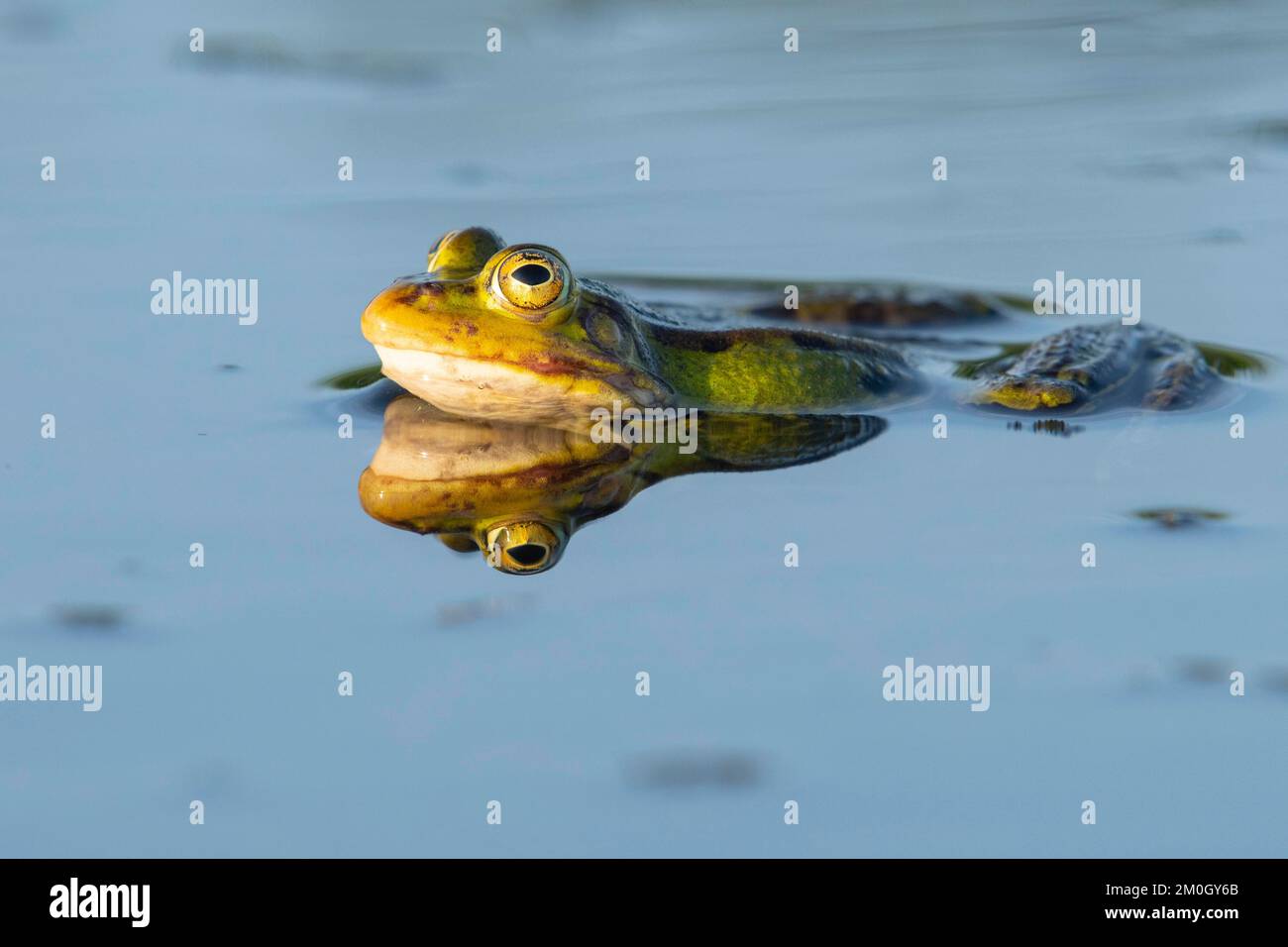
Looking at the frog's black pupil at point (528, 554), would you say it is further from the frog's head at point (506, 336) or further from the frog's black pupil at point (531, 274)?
the frog's black pupil at point (531, 274)

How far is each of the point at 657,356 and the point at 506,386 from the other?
86cm

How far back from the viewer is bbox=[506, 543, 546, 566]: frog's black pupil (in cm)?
591

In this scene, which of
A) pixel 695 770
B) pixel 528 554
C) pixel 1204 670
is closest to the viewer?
pixel 695 770

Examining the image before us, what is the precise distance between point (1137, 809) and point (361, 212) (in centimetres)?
740

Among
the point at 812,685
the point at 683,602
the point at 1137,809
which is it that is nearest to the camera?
the point at 1137,809

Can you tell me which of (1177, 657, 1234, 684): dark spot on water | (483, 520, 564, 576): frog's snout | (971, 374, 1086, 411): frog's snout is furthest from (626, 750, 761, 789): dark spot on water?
(971, 374, 1086, 411): frog's snout

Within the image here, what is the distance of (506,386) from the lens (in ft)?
23.8

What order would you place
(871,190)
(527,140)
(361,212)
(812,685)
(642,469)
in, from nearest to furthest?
1. (812,685)
2. (642,469)
3. (361,212)
4. (871,190)
5. (527,140)

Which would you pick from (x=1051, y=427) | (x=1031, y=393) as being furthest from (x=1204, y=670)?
(x=1031, y=393)

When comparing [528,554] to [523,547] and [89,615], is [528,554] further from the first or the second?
[89,615]

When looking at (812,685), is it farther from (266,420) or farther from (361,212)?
(361,212)

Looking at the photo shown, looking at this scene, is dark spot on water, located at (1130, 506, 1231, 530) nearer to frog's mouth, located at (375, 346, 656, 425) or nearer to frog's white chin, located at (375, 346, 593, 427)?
frog's mouth, located at (375, 346, 656, 425)

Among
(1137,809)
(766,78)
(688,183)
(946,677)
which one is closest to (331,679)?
(946,677)

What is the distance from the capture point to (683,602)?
5.64 meters
